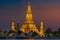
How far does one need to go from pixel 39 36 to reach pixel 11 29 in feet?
30.0

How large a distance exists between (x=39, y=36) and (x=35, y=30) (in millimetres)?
2222

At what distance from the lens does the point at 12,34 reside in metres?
122

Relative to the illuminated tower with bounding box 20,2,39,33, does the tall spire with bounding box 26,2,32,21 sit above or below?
above

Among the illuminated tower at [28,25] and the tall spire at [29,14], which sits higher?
the tall spire at [29,14]

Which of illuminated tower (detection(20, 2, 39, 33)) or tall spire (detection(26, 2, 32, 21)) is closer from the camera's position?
illuminated tower (detection(20, 2, 39, 33))

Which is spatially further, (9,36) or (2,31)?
(2,31)

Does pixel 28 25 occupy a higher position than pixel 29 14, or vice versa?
pixel 29 14

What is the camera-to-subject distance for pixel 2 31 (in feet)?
416

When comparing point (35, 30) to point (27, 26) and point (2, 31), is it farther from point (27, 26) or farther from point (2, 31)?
point (2, 31)

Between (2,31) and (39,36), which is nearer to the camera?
(39,36)

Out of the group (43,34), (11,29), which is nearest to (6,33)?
(11,29)

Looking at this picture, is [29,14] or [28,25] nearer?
[28,25]

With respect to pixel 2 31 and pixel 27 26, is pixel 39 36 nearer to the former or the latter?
pixel 27 26

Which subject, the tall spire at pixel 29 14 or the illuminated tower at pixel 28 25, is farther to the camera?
the tall spire at pixel 29 14
